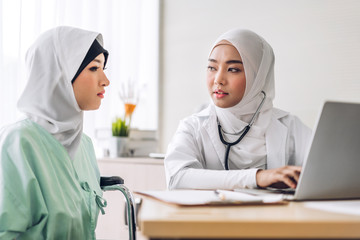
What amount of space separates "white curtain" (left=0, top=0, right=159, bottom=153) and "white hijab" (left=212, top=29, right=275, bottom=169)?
1052 millimetres

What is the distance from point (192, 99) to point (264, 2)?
88cm

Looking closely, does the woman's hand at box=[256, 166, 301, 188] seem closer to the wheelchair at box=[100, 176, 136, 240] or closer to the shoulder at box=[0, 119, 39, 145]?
the wheelchair at box=[100, 176, 136, 240]

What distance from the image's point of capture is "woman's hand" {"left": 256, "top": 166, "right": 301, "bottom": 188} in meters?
1.07

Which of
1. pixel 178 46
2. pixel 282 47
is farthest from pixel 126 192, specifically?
pixel 178 46

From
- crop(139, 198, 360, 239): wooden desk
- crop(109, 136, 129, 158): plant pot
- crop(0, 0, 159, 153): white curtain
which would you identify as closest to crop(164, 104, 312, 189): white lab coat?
crop(139, 198, 360, 239): wooden desk

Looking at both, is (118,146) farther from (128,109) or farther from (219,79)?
(219,79)

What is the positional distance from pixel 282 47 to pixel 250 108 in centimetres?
128

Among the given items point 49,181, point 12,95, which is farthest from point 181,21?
point 49,181

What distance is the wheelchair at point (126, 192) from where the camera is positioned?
5.16 ft

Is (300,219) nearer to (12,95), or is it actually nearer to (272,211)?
(272,211)

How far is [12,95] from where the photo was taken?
2.08 meters

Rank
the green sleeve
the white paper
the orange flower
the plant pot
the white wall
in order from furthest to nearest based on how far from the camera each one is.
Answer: the orange flower, the plant pot, the white wall, the green sleeve, the white paper

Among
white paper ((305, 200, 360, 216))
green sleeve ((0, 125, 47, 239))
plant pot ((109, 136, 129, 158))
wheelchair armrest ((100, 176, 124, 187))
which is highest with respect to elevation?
white paper ((305, 200, 360, 216))

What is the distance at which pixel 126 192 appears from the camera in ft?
5.23
